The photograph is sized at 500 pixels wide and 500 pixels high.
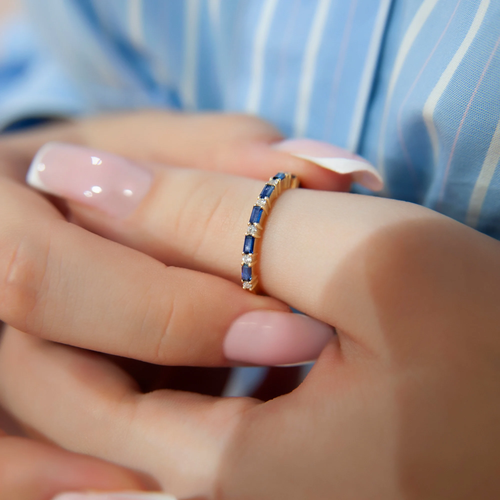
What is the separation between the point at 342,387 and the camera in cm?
40

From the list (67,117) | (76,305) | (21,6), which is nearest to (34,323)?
(76,305)

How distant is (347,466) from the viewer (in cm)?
37

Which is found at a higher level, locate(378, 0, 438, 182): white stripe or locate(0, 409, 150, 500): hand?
locate(378, 0, 438, 182): white stripe

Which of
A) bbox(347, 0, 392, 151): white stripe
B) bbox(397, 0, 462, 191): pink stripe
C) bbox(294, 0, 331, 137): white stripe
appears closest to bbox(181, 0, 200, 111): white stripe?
bbox(294, 0, 331, 137): white stripe

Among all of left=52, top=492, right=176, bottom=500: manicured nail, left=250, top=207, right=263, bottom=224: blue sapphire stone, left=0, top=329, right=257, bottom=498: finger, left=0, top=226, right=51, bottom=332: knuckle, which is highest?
left=250, top=207, right=263, bottom=224: blue sapphire stone

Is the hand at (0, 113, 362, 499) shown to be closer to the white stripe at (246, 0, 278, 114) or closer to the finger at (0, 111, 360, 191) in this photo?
the finger at (0, 111, 360, 191)

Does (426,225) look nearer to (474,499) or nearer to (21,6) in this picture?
(474,499)

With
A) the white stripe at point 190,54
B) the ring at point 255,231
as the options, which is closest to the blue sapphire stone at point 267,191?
the ring at point 255,231

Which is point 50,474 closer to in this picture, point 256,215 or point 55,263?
point 55,263

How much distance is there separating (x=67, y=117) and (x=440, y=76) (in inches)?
32.6

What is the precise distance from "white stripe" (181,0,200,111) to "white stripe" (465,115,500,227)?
24.0 inches

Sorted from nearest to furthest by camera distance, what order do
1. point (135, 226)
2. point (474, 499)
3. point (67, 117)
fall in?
point (474, 499) < point (135, 226) < point (67, 117)

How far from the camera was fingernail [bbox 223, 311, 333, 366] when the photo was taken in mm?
458

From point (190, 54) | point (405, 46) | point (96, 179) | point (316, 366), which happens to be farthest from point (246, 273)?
point (190, 54)
